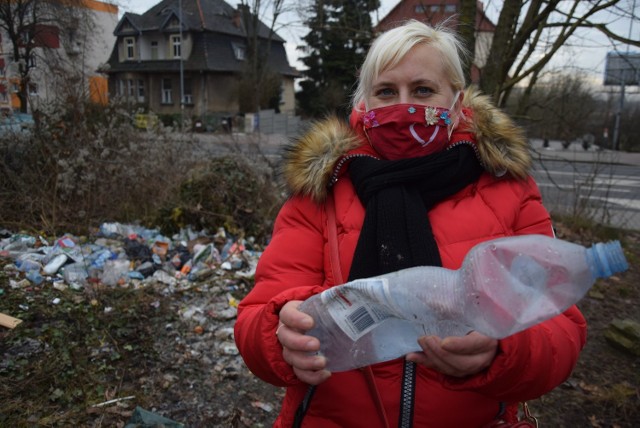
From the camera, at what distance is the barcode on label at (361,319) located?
115 cm

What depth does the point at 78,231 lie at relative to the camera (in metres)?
5.71

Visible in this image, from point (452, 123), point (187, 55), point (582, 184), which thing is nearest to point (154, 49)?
point (187, 55)

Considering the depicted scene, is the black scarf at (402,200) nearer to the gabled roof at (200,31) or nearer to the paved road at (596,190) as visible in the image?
the paved road at (596,190)

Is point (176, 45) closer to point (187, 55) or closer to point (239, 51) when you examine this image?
point (187, 55)

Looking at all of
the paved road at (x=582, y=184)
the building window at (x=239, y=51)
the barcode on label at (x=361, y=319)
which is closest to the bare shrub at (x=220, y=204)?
the paved road at (x=582, y=184)

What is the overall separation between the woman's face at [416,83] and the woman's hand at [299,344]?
2.68 feet

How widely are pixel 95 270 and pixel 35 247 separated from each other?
1.35 metres

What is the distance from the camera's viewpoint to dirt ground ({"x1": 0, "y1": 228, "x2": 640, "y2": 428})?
2936mm

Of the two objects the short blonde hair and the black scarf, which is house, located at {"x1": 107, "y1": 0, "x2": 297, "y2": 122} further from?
the black scarf

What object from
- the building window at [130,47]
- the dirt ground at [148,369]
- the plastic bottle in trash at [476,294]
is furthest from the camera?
the building window at [130,47]

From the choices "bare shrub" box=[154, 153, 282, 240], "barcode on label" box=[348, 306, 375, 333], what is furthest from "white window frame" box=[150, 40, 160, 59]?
"barcode on label" box=[348, 306, 375, 333]

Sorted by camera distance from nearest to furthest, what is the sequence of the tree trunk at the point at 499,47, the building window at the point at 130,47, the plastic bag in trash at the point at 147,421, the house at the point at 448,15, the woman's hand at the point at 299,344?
1. the woman's hand at the point at 299,344
2. the plastic bag in trash at the point at 147,421
3. the tree trunk at the point at 499,47
4. the house at the point at 448,15
5. the building window at the point at 130,47

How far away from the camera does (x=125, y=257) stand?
5.07 meters

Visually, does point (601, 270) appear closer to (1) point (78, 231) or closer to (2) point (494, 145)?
(2) point (494, 145)
